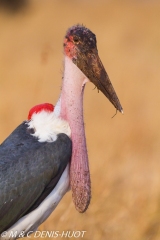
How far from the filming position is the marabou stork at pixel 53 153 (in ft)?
11.6

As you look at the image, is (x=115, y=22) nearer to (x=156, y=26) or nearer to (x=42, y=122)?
(x=156, y=26)

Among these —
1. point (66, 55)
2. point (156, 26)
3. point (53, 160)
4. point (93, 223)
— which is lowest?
point (93, 223)

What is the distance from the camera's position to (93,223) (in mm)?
4594

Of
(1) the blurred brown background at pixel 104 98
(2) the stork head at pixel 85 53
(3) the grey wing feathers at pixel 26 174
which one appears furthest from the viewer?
(1) the blurred brown background at pixel 104 98

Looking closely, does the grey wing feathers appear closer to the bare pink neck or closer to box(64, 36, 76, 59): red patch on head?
the bare pink neck

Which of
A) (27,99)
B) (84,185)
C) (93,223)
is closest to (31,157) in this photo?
(84,185)

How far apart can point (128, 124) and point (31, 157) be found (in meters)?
5.02

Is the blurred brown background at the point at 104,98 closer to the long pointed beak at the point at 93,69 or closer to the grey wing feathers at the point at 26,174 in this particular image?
the grey wing feathers at the point at 26,174

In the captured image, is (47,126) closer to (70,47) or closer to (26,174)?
(26,174)

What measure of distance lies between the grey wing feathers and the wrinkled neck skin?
0.08 m

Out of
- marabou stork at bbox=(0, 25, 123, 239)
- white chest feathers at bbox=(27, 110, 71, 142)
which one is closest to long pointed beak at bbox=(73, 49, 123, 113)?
marabou stork at bbox=(0, 25, 123, 239)

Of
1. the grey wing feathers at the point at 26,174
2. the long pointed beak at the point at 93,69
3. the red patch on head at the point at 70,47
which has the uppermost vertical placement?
the red patch on head at the point at 70,47

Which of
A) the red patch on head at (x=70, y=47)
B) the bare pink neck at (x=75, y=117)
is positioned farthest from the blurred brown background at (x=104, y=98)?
the red patch on head at (x=70, y=47)

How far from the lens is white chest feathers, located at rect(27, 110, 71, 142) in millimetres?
3666
